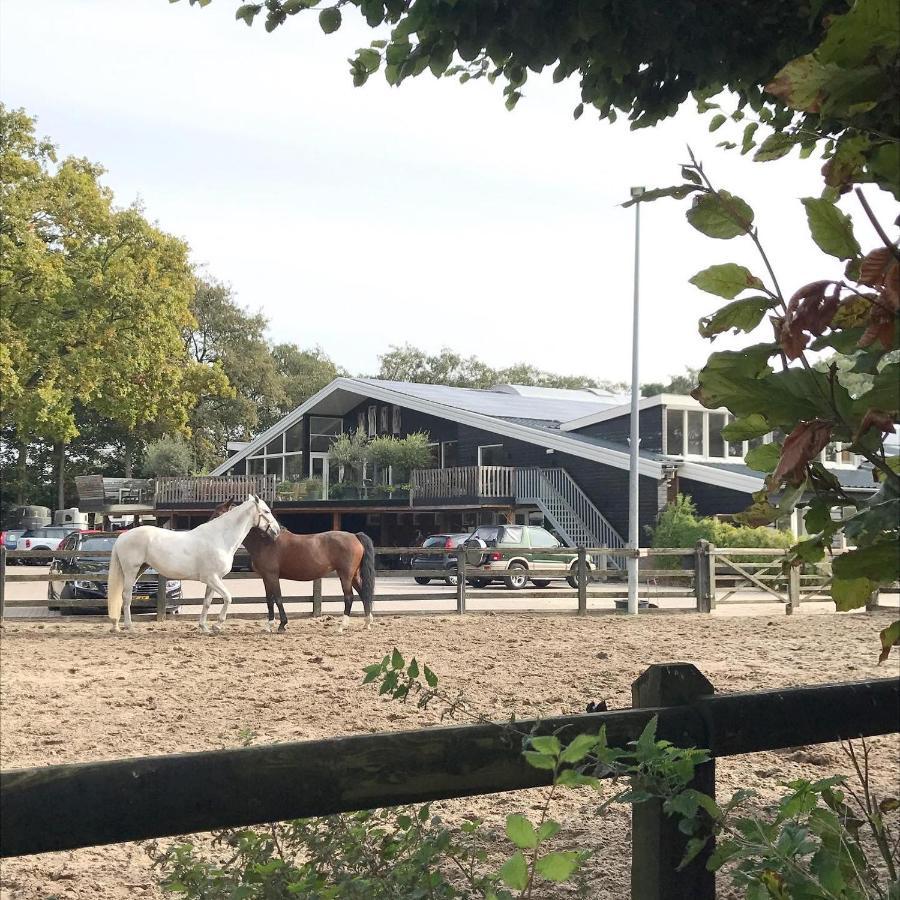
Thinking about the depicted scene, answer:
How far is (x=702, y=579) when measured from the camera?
61.9ft

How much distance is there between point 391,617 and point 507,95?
42.7 ft

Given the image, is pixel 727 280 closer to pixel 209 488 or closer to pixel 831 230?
pixel 831 230

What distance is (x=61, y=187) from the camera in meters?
32.8

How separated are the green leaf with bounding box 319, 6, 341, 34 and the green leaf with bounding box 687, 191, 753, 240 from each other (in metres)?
2.35

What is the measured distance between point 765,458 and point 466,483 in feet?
106

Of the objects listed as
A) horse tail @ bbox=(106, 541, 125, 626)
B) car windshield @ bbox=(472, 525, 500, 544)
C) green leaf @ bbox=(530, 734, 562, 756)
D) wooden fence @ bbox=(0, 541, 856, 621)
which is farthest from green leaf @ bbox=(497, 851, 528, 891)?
car windshield @ bbox=(472, 525, 500, 544)

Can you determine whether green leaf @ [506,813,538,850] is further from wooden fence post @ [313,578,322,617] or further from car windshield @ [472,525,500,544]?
car windshield @ [472,525,500,544]

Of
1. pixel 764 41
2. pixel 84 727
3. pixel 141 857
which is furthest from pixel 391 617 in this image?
pixel 764 41

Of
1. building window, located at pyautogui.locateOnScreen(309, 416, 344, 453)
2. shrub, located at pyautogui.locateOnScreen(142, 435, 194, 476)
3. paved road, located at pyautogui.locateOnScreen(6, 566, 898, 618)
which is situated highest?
building window, located at pyautogui.locateOnScreen(309, 416, 344, 453)

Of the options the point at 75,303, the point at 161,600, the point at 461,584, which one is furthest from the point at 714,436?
the point at 161,600

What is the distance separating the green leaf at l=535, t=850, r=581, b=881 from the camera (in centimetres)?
145

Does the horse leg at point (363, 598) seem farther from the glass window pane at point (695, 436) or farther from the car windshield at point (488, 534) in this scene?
the glass window pane at point (695, 436)

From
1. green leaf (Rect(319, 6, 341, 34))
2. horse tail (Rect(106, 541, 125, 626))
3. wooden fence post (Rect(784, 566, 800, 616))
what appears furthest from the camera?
→ wooden fence post (Rect(784, 566, 800, 616))

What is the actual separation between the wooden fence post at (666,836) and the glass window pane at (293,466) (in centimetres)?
4066
